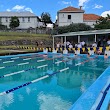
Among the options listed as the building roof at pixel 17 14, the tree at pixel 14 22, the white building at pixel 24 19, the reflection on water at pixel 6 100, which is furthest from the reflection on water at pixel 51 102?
the building roof at pixel 17 14

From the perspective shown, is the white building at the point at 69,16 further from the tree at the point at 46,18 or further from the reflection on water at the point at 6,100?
the reflection on water at the point at 6,100

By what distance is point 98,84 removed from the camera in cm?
716

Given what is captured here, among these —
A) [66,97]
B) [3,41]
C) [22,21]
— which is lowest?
[66,97]

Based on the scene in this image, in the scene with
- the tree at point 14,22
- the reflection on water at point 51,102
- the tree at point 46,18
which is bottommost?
the reflection on water at point 51,102

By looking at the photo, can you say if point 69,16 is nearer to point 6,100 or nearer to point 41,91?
point 41,91

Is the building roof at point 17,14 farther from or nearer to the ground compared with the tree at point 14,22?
farther from the ground

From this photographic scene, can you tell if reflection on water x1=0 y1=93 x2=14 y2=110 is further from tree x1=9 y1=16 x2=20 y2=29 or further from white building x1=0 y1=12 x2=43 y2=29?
white building x1=0 y1=12 x2=43 y2=29

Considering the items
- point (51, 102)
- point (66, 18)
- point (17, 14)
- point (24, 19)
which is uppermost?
point (17, 14)

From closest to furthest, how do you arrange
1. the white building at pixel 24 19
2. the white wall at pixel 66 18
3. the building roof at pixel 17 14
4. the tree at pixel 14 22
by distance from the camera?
the white wall at pixel 66 18, the tree at pixel 14 22, the white building at pixel 24 19, the building roof at pixel 17 14

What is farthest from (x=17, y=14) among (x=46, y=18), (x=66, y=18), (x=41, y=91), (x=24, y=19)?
(x=41, y=91)

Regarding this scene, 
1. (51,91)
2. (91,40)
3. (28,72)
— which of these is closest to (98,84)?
(51,91)

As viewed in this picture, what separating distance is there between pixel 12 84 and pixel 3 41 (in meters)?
25.7

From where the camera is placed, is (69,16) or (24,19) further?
(24,19)

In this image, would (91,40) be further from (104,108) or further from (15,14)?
(15,14)
